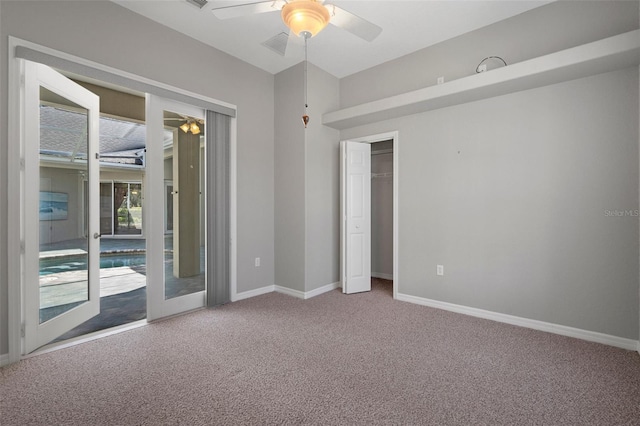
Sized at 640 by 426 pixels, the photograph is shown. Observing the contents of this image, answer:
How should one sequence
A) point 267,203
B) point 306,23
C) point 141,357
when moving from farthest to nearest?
point 267,203 < point 141,357 < point 306,23

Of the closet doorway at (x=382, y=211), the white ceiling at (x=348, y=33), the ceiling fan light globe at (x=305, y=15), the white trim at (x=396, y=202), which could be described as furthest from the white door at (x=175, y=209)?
the closet doorway at (x=382, y=211)

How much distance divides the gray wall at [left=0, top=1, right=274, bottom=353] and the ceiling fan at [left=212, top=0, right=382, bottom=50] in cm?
151

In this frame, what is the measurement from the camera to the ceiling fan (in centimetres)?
187

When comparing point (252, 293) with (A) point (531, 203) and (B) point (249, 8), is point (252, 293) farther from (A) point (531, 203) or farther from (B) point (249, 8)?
(A) point (531, 203)

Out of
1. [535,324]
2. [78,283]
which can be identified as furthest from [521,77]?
[78,283]

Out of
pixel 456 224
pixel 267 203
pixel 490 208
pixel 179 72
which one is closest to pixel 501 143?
pixel 490 208

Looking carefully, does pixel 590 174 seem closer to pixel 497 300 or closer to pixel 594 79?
pixel 594 79

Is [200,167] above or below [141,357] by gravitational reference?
above

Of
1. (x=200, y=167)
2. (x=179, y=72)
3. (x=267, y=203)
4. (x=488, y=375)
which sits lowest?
(x=488, y=375)

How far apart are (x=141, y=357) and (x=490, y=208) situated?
3608 millimetres

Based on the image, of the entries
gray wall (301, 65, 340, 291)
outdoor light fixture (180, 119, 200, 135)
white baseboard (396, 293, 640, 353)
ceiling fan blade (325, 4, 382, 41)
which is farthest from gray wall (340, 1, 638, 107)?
white baseboard (396, 293, 640, 353)

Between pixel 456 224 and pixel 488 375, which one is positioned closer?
pixel 488 375

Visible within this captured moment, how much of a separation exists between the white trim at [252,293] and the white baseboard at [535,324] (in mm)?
1859

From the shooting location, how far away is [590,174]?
2.72 metres
